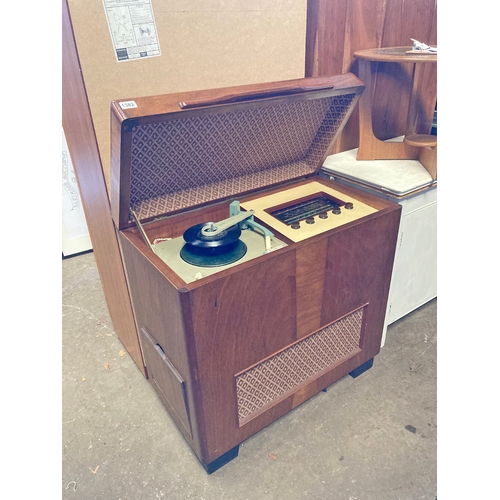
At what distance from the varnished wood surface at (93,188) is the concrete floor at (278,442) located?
19 centimetres

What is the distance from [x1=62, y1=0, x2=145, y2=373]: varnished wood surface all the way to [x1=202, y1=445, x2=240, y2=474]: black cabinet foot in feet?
1.68

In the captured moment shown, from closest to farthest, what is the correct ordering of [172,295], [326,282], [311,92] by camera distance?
[172,295] < [311,92] < [326,282]

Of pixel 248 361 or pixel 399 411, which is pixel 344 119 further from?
pixel 399 411

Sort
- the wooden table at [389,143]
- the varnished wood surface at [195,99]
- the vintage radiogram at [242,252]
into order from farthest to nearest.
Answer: the wooden table at [389,143]
the vintage radiogram at [242,252]
the varnished wood surface at [195,99]

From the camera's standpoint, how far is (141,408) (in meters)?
1.53

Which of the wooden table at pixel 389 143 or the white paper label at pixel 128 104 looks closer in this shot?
the white paper label at pixel 128 104

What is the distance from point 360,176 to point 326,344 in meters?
0.62

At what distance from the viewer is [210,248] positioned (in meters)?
1.11

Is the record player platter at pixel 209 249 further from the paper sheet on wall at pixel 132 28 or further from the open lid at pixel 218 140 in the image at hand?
the paper sheet on wall at pixel 132 28

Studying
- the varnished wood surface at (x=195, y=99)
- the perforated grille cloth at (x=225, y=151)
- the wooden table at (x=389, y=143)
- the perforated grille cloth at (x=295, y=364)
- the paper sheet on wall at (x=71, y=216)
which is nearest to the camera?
the varnished wood surface at (x=195, y=99)

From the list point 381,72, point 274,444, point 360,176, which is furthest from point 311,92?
point 274,444

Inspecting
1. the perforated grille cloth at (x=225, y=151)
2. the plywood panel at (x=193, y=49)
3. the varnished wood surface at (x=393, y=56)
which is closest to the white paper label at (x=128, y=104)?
the perforated grille cloth at (x=225, y=151)

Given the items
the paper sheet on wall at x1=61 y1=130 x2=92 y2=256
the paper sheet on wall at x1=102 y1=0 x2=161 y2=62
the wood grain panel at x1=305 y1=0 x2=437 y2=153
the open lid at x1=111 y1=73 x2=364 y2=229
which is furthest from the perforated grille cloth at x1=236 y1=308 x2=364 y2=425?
the paper sheet on wall at x1=61 y1=130 x2=92 y2=256

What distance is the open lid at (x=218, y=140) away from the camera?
3.23ft
